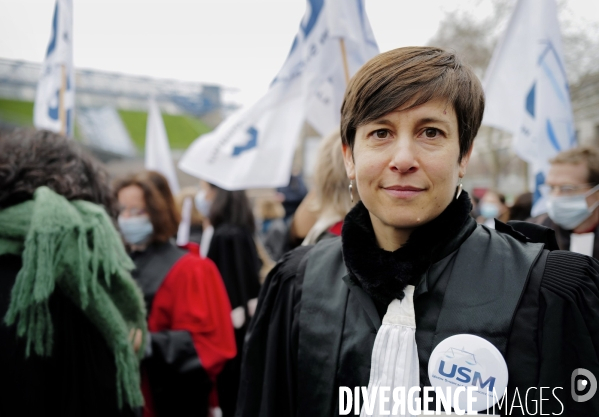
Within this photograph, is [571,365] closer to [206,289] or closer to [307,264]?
[307,264]

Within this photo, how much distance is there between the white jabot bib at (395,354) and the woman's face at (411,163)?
0.22 meters

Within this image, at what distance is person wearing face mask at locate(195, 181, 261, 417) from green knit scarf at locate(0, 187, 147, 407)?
2.40 meters

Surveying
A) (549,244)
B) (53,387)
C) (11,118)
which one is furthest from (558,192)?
(11,118)

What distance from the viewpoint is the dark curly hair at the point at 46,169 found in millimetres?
1911

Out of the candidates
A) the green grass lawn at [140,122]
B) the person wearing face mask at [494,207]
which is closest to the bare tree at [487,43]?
the person wearing face mask at [494,207]

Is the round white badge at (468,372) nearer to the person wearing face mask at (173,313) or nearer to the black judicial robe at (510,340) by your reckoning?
the black judicial robe at (510,340)

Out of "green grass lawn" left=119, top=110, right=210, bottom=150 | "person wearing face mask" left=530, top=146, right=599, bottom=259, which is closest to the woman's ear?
"person wearing face mask" left=530, top=146, right=599, bottom=259

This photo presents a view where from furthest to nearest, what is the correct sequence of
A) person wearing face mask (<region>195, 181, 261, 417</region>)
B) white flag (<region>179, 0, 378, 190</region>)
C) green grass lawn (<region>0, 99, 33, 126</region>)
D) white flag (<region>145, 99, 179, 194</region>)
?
green grass lawn (<region>0, 99, 33, 126</region>) < white flag (<region>145, 99, 179, 194</region>) < person wearing face mask (<region>195, 181, 261, 417</region>) < white flag (<region>179, 0, 378, 190</region>)

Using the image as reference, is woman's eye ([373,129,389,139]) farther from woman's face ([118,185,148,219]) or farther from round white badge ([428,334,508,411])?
woman's face ([118,185,148,219])

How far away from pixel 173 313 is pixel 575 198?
259 cm

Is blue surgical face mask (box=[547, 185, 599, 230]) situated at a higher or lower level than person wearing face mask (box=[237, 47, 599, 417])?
higher

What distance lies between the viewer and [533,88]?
12.4ft

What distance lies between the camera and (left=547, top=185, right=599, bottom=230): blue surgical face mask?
3.30 metres

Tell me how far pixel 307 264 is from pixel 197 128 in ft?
156
